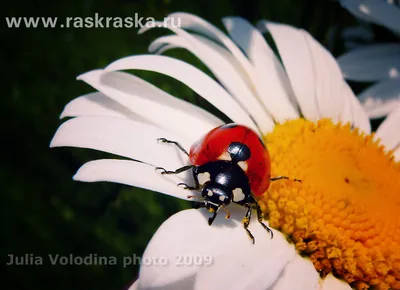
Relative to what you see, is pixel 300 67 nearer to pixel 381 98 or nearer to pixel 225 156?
pixel 381 98

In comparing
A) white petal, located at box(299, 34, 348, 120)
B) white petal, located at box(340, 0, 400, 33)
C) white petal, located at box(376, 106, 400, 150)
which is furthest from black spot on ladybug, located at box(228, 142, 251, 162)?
white petal, located at box(340, 0, 400, 33)

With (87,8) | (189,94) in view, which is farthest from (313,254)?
(87,8)

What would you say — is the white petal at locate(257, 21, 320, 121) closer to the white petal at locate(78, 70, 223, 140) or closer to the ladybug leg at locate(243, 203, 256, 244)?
the white petal at locate(78, 70, 223, 140)

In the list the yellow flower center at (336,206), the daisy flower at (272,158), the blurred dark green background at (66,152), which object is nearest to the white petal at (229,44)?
the daisy flower at (272,158)

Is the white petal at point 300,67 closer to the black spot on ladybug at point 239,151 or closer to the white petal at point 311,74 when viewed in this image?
the white petal at point 311,74

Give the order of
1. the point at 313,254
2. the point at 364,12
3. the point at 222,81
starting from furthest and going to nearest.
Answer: the point at 364,12 < the point at 222,81 < the point at 313,254

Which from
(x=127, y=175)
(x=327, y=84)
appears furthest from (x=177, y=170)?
(x=327, y=84)

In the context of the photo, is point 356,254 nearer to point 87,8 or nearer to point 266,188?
point 266,188
